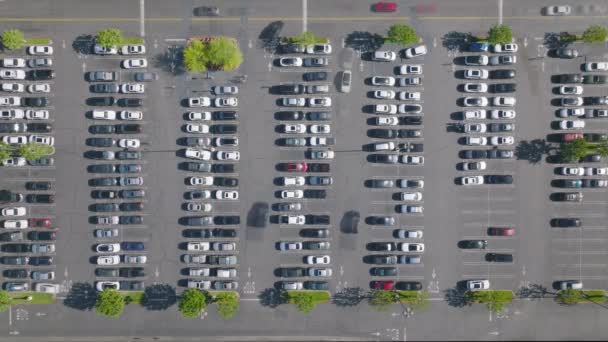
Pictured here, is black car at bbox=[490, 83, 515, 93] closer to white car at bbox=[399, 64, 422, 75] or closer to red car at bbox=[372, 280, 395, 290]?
white car at bbox=[399, 64, 422, 75]

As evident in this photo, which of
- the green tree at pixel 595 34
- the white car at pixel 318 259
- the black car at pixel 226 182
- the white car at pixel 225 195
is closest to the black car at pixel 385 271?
the white car at pixel 318 259

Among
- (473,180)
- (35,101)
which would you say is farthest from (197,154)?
(473,180)

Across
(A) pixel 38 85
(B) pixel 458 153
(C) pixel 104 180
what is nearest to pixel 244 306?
(C) pixel 104 180

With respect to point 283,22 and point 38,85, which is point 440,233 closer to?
point 283,22

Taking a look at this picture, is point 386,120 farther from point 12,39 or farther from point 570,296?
point 12,39

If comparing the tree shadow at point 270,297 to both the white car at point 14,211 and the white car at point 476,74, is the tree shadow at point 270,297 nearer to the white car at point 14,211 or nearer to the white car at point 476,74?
the white car at point 14,211

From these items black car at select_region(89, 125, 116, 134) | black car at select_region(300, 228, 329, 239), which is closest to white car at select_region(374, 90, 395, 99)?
black car at select_region(300, 228, 329, 239)
